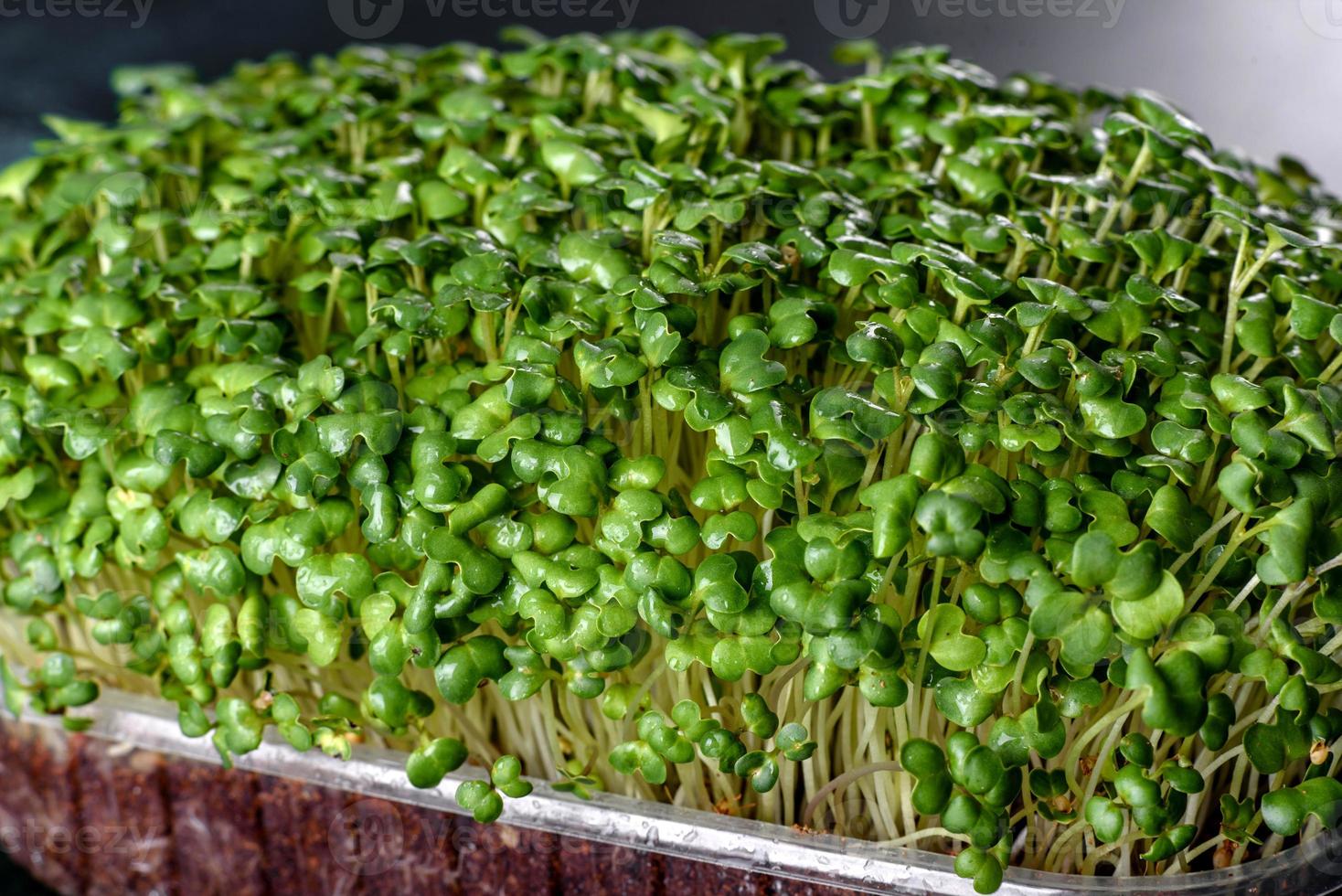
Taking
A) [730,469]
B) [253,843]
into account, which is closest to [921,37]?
[730,469]

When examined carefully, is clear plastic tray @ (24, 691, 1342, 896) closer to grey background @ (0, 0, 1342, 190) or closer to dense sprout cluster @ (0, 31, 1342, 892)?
dense sprout cluster @ (0, 31, 1342, 892)

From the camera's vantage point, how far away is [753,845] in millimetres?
821

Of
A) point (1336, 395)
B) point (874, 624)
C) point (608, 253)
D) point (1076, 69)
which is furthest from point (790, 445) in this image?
point (1076, 69)

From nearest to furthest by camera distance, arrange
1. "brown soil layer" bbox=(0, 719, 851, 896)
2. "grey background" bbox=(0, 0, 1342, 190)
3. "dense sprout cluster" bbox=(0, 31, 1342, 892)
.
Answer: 1. "dense sprout cluster" bbox=(0, 31, 1342, 892)
2. "brown soil layer" bbox=(0, 719, 851, 896)
3. "grey background" bbox=(0, 0, 1342, 190)

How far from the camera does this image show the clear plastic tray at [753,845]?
2.51 feet

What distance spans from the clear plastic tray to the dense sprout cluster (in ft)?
0.09

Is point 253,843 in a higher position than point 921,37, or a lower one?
lower

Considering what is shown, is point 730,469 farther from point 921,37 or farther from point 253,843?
point 921,37

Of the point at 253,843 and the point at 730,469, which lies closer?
the point at 730,469

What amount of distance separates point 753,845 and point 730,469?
29 cm

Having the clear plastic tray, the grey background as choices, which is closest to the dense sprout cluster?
the clear plastic tray

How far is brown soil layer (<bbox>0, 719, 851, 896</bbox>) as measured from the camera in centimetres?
89

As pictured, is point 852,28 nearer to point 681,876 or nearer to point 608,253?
point 608,253

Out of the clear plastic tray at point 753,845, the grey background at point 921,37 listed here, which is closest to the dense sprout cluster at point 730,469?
the clear plastic tray at point 753,845
